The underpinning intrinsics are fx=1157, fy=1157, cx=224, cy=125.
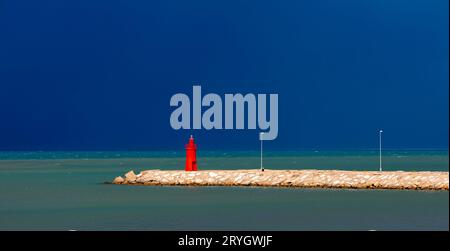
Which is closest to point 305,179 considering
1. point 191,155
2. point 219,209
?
point 191,155

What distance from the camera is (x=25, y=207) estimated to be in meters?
29.5

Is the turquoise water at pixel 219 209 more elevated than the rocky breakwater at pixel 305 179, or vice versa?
the rocky breakwater at pixel 305 179

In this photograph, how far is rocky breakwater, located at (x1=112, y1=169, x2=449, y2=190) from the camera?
33.8m

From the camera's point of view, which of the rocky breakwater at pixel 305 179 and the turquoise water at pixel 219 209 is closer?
the turquoise water at pixel 219 209

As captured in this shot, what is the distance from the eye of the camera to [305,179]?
3594 centimetres

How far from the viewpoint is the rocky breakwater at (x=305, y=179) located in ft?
111

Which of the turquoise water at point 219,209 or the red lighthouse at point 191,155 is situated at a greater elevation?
the red lighthouse at point 191,155

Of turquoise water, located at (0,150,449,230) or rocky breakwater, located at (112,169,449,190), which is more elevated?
rocky breakwater, located at (112,169,449,190)

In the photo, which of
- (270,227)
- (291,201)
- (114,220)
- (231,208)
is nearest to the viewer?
(270,227)

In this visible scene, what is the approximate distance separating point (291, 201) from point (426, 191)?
4837mm

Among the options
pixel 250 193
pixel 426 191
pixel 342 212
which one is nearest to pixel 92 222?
pixel 342 212

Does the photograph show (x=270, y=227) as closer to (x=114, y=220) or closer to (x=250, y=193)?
(x=114, y=220)

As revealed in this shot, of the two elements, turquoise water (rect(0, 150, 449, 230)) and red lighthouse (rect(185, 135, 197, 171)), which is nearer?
Answer: turquoise water (rect(0, 150, 449, 230))

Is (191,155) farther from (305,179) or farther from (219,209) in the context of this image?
(219,209)
